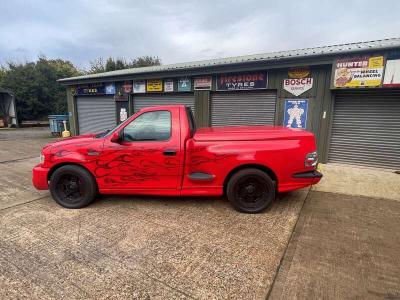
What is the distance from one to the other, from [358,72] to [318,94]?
1138mm

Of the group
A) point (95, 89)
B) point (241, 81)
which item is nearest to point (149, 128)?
point (241, 81)

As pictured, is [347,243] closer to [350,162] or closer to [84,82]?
[350,162]

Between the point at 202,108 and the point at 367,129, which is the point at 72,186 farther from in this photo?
the point at 367,129

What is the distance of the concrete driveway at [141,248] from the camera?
241cm

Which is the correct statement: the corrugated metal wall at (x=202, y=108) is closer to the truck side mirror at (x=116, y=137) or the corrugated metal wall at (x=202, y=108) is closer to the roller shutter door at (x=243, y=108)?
the roller shutter door at (x=243, y=108)

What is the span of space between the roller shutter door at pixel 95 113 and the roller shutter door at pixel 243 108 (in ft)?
18.2

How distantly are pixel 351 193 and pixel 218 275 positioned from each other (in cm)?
388

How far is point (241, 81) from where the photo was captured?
8.47 metres

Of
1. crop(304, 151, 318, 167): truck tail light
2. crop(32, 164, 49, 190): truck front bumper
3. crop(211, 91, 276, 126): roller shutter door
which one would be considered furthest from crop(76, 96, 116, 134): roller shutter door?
crop(304, 151, 318, 167): truck tail light

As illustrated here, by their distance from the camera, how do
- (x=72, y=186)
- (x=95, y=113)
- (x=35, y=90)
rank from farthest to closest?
(x=35, y=90), (x=95, y=113), (x=72, y=186)

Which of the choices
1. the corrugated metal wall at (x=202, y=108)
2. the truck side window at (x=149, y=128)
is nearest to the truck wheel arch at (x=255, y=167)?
the truck side window at (x=149, y=128)

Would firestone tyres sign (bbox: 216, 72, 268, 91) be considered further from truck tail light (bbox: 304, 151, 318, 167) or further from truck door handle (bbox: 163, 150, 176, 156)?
truck door handle (bbox: 163, 150, 176, 156)

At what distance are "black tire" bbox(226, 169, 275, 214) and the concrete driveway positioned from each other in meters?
0.16

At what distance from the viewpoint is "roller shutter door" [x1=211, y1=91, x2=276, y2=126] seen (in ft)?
27.4
